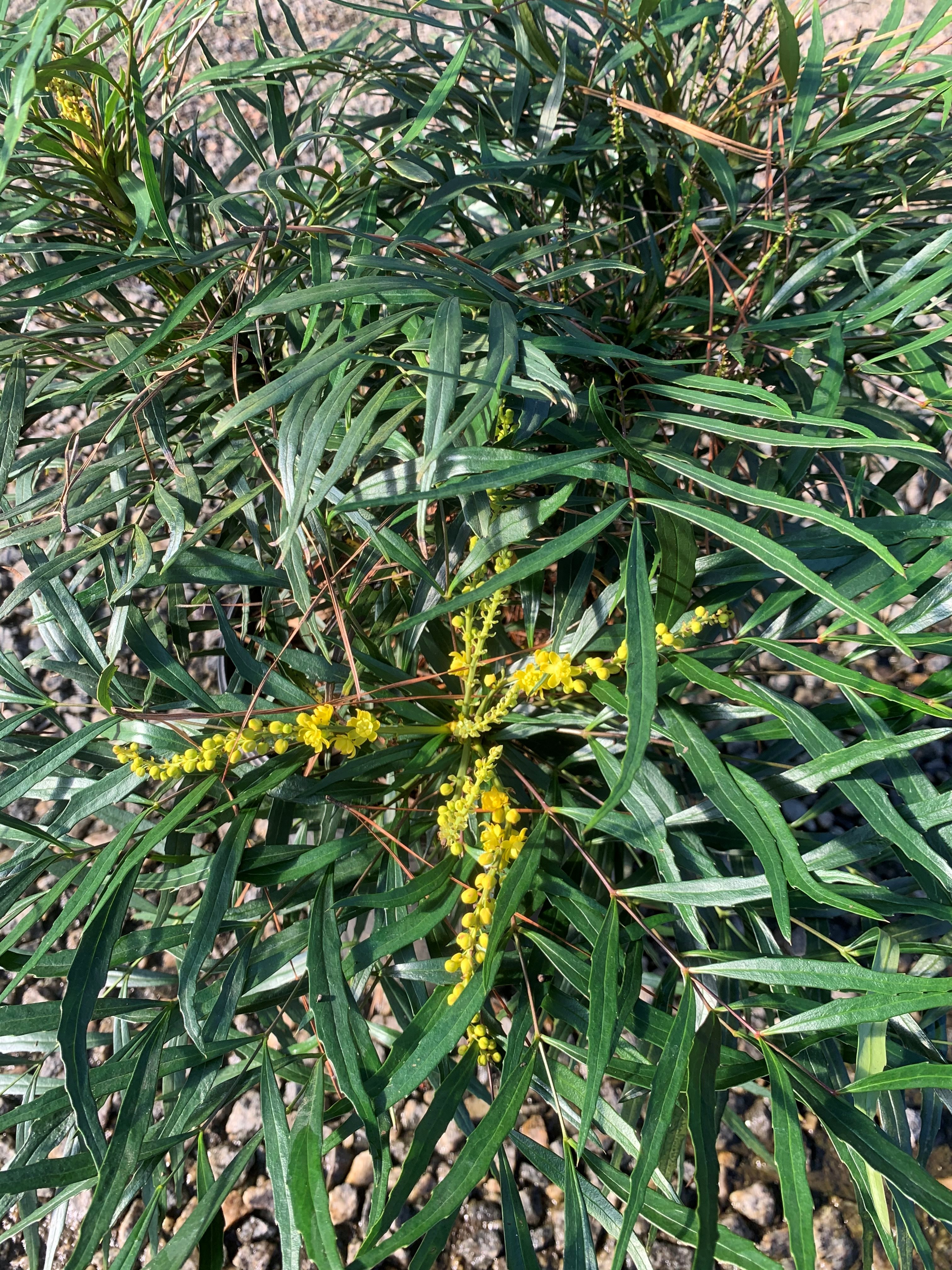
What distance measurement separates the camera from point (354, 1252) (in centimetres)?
95

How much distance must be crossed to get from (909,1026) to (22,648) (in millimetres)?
1339

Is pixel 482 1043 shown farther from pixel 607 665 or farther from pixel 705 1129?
pixel 607 665

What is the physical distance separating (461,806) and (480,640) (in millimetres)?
138

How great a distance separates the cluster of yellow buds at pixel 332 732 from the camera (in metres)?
0.59

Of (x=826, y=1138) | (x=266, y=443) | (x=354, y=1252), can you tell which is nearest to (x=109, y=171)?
(x=266, y=443)

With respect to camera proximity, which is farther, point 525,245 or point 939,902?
point 525,245

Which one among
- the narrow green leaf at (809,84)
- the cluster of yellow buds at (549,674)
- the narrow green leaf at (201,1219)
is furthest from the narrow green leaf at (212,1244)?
the narrow green leaf at (809,84)

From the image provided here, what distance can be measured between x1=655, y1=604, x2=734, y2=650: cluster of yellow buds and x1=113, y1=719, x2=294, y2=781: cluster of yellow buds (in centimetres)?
28

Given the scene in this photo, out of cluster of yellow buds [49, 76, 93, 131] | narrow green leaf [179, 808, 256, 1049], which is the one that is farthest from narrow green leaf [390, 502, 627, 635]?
cluster of yellow buds [49, 76, 93, 131]

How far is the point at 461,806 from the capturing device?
61 cm

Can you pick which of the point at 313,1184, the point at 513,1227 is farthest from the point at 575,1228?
the point at 313,1184

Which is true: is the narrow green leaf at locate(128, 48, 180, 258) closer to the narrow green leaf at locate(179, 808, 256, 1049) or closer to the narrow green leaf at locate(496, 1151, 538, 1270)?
the narrow green leaf at locate(179, 808, 256, 1049)

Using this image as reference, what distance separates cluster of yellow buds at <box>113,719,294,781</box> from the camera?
0.58 metres

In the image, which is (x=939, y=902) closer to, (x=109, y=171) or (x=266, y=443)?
(x=266, y=443)
